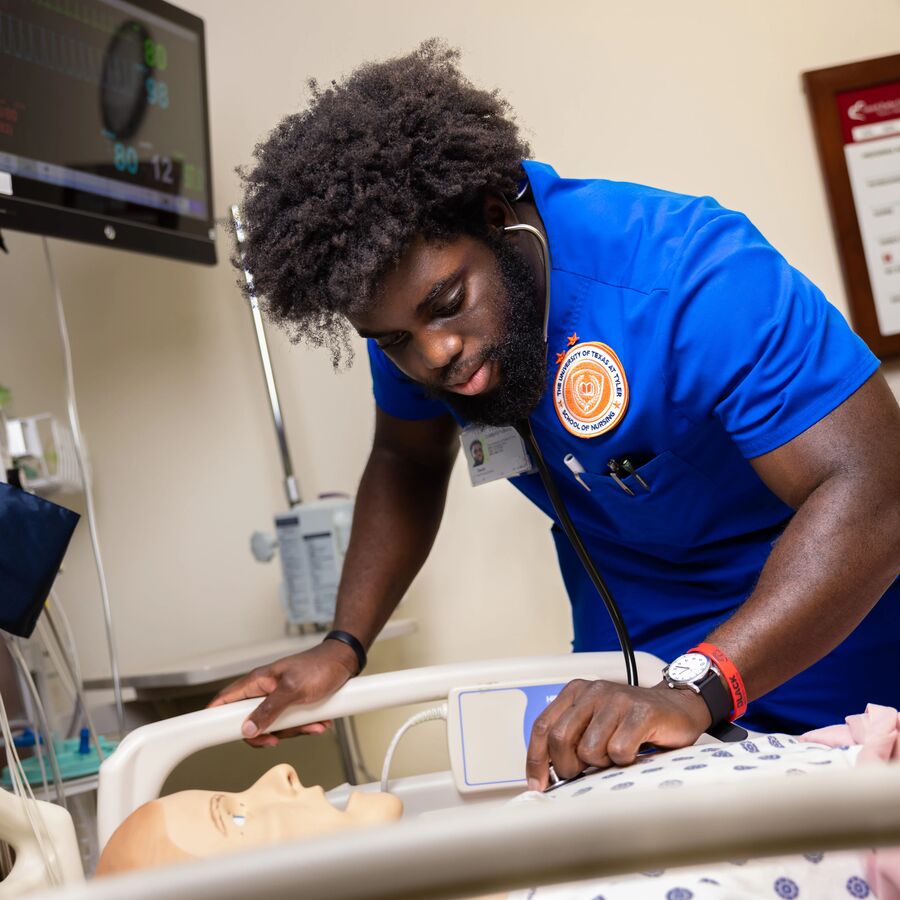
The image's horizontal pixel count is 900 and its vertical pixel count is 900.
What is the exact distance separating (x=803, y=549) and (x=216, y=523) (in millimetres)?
1690

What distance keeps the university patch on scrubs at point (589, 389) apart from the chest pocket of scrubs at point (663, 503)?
0.07 metres

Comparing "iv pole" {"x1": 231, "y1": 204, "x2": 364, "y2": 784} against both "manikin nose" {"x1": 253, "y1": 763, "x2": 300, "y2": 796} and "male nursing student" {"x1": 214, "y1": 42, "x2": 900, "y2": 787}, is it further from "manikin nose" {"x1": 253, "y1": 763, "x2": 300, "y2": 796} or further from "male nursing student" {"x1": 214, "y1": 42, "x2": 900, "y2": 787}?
"manikin nose" {"x1": 253, "y1": 763, "x2": 300, "y2": 796}

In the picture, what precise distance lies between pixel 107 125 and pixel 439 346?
1149 mm

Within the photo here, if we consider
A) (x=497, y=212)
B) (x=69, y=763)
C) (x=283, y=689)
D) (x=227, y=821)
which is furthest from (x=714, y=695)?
(x=69, y=763)

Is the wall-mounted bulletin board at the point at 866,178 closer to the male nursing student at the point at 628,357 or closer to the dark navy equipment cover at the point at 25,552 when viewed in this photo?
the male nursing student at the point at 628,357

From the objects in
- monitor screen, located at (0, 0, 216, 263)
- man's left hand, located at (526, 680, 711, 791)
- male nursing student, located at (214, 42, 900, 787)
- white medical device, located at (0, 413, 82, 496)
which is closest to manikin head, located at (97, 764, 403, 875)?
man's left hand, located at (526, 680, 711, 791)

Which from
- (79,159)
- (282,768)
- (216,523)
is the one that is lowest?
(282,768)

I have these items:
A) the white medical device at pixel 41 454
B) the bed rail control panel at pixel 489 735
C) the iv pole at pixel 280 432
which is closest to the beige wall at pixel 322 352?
the iv pole at pixel 280 432

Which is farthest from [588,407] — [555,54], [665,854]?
[555,54]

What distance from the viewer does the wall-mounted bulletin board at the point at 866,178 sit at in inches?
83.3

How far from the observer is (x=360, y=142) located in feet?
3.77

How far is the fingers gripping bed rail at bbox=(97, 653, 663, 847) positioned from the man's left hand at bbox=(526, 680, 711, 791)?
0.97ft

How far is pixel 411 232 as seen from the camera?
1.13 m

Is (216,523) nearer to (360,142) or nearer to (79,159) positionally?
(79,159)
